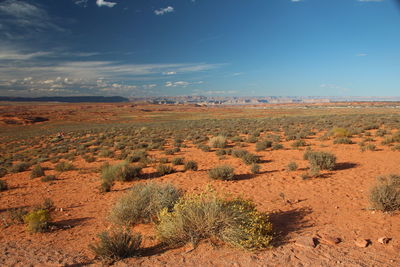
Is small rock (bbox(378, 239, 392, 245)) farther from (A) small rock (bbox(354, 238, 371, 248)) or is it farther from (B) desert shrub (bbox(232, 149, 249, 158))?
(B) desert shrub (bbox(232, 149, 249, 158))

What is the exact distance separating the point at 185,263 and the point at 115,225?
250cm

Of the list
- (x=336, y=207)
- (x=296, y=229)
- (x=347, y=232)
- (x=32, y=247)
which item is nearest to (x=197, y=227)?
(x=296, y=229)

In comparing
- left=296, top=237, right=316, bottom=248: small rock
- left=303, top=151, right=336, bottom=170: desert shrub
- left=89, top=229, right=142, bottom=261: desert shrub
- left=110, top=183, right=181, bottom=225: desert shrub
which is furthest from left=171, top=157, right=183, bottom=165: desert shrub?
left=296, top=237, right=316, bottom=248: small rock

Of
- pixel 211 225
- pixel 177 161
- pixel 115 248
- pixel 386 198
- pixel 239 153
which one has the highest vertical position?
pixel 386 198

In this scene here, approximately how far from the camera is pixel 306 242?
14.3 ft

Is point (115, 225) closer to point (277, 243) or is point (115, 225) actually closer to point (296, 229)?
point (277, 243)

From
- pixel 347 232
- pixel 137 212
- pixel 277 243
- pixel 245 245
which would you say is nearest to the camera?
pixel 245 245

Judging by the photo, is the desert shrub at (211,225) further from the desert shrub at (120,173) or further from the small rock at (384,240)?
the desert shrub at (120,173)

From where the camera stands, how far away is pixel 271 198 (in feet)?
23.6

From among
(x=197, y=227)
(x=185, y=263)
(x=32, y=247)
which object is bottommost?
(x=32, y=247)

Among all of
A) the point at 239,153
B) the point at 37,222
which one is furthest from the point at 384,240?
the point at 239,153

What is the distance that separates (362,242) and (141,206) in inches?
187

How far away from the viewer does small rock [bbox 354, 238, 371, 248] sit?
4.26 metres

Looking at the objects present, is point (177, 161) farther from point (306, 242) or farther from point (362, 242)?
point (362, 242)
